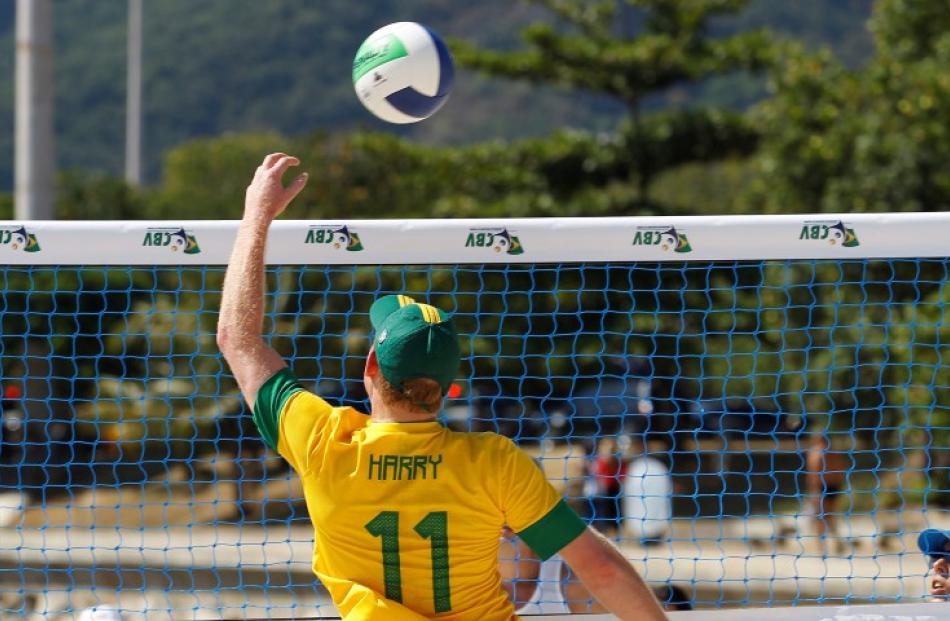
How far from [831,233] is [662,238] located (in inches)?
23.8

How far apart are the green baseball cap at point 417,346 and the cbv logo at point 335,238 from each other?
4.82 ft

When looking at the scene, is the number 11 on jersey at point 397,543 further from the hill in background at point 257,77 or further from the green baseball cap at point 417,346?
the hill in background at point 257,77

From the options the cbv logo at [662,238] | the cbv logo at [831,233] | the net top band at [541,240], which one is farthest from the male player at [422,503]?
the cbv logo at [831,233]

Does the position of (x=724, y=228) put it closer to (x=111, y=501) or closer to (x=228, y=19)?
(x=111, y=501)

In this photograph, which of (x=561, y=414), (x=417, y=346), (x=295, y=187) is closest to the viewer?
(x=417, y=346)

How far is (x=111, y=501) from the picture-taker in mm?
14602

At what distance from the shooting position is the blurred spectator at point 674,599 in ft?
17.4

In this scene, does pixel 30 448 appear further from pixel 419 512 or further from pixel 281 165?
pixel 419 512

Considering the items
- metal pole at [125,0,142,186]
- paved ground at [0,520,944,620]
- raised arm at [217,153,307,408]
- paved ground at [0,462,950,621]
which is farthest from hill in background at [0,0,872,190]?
raised arm at [217,153,307,408]

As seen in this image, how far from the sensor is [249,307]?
3244 mm

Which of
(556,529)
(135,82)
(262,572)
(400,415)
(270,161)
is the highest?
(135,82)

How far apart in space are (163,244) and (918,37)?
1679cm

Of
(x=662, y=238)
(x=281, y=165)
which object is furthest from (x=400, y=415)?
(x=662, y=238)

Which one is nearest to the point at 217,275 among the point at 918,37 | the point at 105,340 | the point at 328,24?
the point at 105,340
